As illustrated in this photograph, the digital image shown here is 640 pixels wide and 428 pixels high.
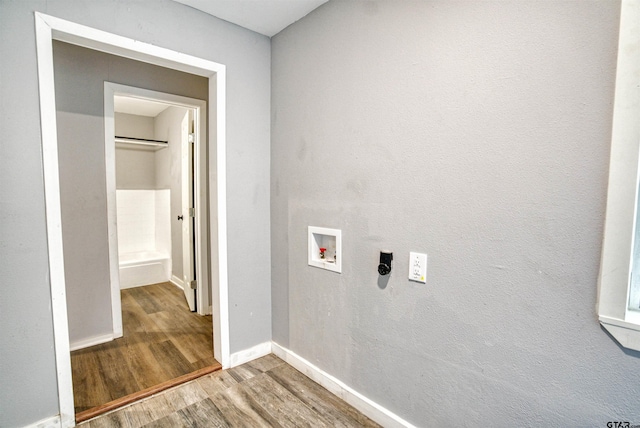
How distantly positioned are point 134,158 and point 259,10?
12.1 ft

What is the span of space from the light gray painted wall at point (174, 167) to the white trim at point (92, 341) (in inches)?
57.1

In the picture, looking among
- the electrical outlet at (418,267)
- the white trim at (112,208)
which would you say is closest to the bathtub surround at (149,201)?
the white trim at (112,208)

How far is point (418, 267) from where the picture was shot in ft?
4.93

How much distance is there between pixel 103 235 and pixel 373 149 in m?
2.39

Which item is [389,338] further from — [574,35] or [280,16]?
[280,16]

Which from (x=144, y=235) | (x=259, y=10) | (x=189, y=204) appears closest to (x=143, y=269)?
(x=144, y=235)

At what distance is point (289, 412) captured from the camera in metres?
1.81

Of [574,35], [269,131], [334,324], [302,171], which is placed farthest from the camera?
[269,131]

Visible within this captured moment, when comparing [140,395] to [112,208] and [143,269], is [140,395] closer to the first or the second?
[112,208]

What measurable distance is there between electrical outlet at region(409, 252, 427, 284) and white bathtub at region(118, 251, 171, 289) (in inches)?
153

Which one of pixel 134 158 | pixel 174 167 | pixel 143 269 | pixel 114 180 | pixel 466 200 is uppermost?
pixel 134 158

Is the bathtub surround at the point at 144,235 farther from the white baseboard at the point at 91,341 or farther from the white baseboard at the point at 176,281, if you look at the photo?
the white baseboard at the point at 91,341

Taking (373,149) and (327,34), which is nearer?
(373,149)

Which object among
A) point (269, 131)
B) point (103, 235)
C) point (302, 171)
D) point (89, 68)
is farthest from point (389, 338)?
point (89, 68)
